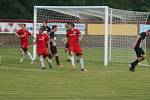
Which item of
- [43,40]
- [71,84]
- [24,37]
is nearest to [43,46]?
[43,40]

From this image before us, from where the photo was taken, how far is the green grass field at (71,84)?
15.0 metres

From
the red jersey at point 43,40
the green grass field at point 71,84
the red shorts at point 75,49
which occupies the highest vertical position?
the red jersey at point 43,40

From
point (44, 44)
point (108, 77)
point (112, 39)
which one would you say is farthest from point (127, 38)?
point (108, 77)

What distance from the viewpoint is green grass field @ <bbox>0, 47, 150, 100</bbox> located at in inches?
589

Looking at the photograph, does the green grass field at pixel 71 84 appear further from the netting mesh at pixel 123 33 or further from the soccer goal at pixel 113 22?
the netting mesh at pixel 123 33

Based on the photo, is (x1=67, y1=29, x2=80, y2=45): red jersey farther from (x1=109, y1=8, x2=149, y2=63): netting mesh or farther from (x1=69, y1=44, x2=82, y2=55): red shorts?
(x1=109, y1=8, x2=149, y2=63): netting mesh

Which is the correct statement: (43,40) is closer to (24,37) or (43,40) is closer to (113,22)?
(24,37)

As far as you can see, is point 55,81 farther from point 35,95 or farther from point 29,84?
point 35,95

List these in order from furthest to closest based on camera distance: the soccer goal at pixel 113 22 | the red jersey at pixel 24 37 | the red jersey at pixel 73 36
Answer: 1. the soccer goal at pixel 113 22
2. the red jersey at pixel 24 37
3. the red jersey at pixel 73 36

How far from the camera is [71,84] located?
17.7 metres

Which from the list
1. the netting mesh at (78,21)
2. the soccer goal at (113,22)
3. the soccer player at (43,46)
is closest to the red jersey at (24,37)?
the soccer goal at (113,22)

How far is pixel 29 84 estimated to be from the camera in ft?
57.7

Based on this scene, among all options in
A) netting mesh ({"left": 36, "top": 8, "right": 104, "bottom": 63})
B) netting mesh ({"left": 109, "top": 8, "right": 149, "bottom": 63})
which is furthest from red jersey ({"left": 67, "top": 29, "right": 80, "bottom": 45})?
netting mesh ({"left": 109, "top": 8, "right": 149, "bottom": 63})

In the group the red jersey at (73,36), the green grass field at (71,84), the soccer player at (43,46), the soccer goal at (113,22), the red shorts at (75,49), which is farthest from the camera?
the soccer goal at (113,22)
